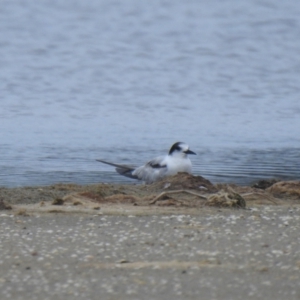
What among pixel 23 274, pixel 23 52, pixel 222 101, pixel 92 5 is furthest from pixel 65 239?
pixel 92 5

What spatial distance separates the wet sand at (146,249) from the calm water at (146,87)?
3084 millimetres

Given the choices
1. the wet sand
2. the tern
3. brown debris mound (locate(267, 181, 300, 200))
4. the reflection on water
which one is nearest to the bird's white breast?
the tern

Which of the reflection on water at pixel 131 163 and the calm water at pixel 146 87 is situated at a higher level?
the calm water at pixel 146 87

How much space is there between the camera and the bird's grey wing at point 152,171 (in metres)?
11.4

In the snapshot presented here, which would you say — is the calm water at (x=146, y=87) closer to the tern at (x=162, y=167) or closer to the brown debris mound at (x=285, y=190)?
the tern at (x=162, y=167)

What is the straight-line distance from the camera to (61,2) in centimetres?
2853

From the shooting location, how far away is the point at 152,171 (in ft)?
37.8

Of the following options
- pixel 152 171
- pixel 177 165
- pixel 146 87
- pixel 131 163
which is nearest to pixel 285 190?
pixel 177 165

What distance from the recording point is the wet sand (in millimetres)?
5762

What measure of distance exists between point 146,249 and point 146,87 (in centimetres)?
1182

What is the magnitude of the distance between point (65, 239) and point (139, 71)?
13.2m

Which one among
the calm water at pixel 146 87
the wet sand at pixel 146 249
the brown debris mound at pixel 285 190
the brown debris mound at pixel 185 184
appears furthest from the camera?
the calm water at pixel 146 87

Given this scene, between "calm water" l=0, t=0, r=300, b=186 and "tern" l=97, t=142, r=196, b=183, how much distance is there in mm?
232

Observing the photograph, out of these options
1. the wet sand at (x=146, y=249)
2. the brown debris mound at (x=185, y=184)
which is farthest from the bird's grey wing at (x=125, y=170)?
the wet sand at (x=146, y=249)
